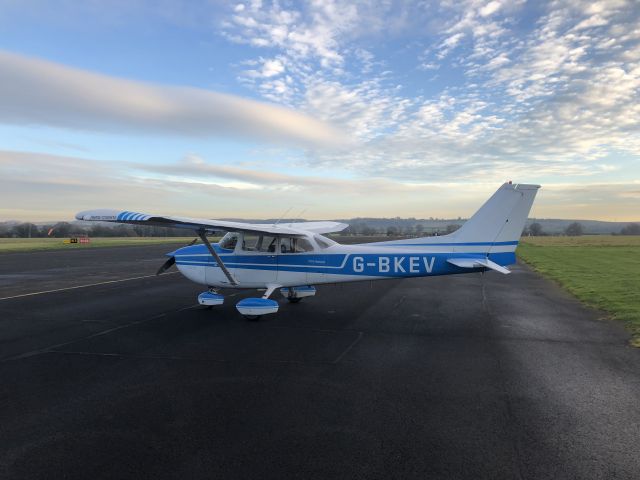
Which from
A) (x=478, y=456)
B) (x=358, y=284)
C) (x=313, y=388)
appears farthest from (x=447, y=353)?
(x=358, y=284)

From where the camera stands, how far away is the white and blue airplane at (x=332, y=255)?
10.3 m

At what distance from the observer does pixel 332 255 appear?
11.1 metres

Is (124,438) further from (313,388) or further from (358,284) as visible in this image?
(358,284)

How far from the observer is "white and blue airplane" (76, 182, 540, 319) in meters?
10.3

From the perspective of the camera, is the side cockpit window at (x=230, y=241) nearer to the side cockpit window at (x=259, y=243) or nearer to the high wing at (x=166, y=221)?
the side cockpit window at (x=259, y=243)

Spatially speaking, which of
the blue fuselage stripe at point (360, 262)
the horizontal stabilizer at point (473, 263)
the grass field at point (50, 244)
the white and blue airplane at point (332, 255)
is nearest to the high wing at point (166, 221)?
the white and blue airplane at point (332, 255)

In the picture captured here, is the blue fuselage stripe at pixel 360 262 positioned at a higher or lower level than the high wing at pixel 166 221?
lower

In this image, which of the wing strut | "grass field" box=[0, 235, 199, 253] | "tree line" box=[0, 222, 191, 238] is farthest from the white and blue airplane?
"tree line" box=[0, 222, 191, 238]

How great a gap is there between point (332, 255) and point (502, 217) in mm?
4548

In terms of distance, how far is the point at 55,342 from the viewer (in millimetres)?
8461

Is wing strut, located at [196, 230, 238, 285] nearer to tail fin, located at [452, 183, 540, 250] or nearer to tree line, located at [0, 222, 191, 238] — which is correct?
tail fin, located at [452, 183, 540, 250]

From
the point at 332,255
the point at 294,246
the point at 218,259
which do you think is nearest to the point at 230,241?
the point at 218,259

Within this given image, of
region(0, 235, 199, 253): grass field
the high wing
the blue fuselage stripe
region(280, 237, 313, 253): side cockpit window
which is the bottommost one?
region(0, 235, 199, 253): grass field

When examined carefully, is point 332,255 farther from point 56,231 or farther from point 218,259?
point 56,231
